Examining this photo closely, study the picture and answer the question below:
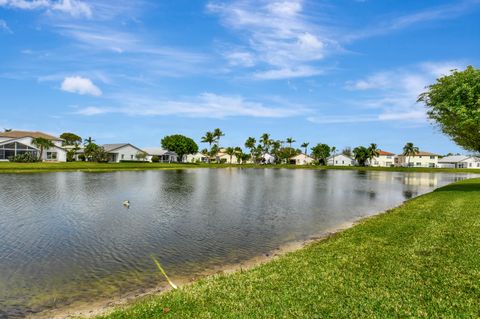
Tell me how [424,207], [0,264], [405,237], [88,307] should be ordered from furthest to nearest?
[424,207] → [405,237] → [0,264] → [88,307]

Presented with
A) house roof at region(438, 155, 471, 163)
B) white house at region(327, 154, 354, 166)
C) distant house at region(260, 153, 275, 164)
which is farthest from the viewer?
distant house at region(260, 153, 275, 164)

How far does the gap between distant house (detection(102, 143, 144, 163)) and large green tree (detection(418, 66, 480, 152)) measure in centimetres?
11110

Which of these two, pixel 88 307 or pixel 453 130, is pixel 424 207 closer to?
pixel 453 130

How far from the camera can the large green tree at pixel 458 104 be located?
105 ft

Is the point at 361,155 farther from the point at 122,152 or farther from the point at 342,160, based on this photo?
the point at 122,152

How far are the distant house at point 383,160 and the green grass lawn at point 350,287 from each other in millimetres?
170245

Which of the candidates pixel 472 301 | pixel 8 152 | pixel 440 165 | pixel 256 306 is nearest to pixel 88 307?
pixel 256 306

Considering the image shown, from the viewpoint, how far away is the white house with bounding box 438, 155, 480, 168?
15650 centimetres

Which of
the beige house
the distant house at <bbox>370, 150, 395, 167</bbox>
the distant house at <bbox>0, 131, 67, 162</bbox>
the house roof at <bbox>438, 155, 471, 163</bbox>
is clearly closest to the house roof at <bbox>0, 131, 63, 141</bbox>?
the distant house at <bbox>0, 131, 67, 162</bbox>

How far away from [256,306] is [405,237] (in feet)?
31.3

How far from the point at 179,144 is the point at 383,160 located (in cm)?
10621

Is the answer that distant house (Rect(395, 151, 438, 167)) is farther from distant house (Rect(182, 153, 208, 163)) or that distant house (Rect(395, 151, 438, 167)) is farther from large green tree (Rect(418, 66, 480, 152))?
large green tree (Rect(418, 66, 480, 152))

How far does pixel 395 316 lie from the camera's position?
7.08m

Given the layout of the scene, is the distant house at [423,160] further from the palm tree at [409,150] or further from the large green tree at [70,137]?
the large green tree at [70,137]
